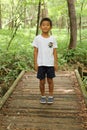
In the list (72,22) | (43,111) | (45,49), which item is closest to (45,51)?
(45,49)

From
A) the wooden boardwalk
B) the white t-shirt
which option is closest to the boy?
the white t-shirt

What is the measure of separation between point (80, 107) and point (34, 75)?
366 cm

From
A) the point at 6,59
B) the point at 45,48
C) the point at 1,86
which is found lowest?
the point at 1,86

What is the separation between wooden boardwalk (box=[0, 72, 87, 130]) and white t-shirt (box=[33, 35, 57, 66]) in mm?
1021

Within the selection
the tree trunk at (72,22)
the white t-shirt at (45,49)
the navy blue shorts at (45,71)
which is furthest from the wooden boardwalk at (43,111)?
the tree trunk at (72,22)

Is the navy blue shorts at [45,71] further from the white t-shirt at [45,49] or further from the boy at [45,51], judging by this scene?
the white t-shirt at [45,49]

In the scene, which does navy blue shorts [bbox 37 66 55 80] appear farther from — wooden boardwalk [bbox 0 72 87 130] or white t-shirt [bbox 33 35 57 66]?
wooden boardwalk [bbox 0 72 87 130]

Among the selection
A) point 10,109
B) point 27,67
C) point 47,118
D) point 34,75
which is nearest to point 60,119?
point 47,118

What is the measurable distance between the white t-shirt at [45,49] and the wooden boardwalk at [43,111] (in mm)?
1021

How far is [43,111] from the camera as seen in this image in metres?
5.14

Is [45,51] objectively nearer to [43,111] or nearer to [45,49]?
[45,49]

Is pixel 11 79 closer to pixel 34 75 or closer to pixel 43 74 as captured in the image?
pixel 34 75

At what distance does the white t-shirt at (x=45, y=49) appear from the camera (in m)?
5.25

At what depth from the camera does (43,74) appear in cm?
546
